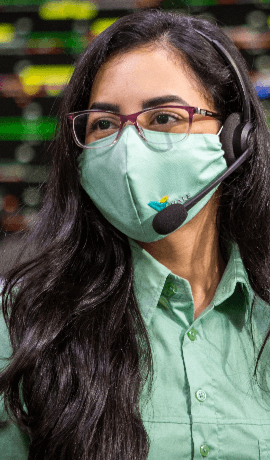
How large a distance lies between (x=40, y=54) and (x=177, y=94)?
1.51 m

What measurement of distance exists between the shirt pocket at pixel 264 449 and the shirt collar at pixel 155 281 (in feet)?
1.05

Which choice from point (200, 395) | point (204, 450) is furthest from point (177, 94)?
point (204, 450)

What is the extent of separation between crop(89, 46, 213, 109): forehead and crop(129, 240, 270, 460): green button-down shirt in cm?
39

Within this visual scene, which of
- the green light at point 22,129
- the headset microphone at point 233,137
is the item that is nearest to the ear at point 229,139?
the headset microphone at point 233,137

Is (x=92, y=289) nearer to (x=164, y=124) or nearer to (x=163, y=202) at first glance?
(x=163, y=202)

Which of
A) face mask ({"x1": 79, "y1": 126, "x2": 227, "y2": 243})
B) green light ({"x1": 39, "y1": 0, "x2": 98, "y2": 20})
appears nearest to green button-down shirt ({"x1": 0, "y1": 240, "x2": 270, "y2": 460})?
face mask ({"x1": 79, "y1": 126, "x2": 227, "y2": 243})

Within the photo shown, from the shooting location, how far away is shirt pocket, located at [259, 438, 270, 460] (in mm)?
1218

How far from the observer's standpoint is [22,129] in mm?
2686

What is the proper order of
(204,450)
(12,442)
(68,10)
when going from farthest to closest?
(68,10) → (12,442) → (204,450)

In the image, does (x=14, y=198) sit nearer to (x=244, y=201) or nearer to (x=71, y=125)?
(x=71, y=125)

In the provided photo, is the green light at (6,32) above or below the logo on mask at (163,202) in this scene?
above

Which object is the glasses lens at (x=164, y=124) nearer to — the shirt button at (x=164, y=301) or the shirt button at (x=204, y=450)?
the shirt button at (x=164, y=301)

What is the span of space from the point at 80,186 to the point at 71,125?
167 millimetres

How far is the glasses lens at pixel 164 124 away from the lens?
1.32 metres
